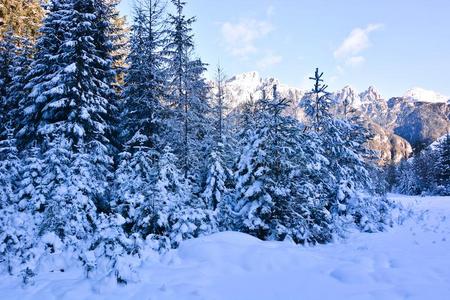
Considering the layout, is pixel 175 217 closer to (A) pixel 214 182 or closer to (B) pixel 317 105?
(A) pixel 214 182

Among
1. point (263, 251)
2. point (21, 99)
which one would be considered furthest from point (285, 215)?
point (21, 99)

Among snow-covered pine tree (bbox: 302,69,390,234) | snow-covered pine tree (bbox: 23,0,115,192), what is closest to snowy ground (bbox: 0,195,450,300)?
snow-covered pine tree (bbox: 302,69,390,234)

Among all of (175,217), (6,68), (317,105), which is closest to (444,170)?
(317,105)

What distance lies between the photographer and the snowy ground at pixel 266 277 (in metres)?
6.04

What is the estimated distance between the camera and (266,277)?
6.92 m

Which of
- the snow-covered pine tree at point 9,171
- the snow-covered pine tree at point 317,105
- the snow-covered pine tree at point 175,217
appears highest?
the snow-covered pine tree at point 317,105

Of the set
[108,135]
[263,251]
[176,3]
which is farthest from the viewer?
[176,3]

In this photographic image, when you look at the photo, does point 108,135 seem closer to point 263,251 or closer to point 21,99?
point 21,99

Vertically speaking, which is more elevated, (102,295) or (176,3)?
(176,3)

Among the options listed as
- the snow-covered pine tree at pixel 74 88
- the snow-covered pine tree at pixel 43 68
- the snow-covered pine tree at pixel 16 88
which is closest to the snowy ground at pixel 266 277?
the snow-covered pine tree at pixel 74 88

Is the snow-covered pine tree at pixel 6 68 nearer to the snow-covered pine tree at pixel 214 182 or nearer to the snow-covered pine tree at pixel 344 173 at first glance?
the snow-covered pine tree at pixel 214 182

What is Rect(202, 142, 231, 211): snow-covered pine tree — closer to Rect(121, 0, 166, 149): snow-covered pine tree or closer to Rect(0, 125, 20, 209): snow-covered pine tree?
Rect(121, 0, 166, 149): snow-covered pine tree

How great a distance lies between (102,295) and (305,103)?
49.9 feet

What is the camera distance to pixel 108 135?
62.7 ft
